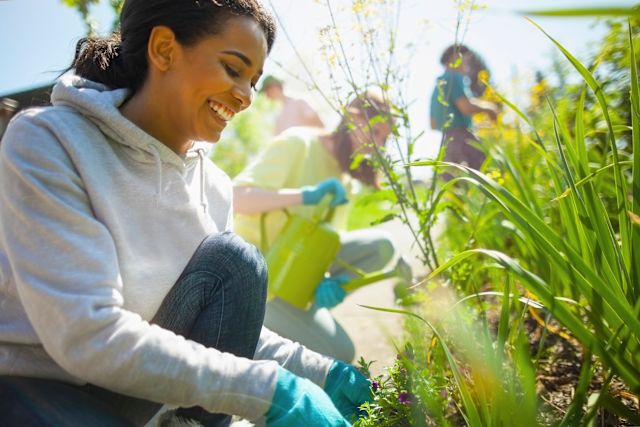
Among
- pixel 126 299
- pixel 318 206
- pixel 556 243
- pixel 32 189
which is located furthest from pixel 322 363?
pixel 318 206

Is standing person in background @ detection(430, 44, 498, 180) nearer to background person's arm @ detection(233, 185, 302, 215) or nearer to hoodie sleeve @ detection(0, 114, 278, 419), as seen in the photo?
background person's arm @ detection(233, 185, 302, 215)

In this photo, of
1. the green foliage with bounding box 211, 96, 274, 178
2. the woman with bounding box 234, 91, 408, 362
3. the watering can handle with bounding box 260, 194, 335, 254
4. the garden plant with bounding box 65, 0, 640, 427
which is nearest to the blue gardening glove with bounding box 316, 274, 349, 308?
the woman with bounding box 234, 91, 408, 362

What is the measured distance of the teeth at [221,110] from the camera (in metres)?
1.24

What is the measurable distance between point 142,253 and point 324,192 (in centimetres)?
140

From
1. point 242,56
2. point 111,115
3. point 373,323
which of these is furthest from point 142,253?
point 373,323

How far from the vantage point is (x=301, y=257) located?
2.29 metres

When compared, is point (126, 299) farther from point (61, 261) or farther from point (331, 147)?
point (331, 147)

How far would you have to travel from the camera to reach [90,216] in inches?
37.7

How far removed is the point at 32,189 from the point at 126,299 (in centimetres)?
31

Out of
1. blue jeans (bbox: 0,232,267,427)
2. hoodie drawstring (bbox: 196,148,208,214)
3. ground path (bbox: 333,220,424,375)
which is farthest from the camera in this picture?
ground path (bbox: 333,220,424,375)

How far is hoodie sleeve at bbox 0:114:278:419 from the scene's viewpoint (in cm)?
85

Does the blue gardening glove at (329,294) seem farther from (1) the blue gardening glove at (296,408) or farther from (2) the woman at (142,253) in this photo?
(1) the blue gardening glove at (296,408)

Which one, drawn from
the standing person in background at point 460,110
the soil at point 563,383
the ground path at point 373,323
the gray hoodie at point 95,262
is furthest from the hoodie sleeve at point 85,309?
the standing person in background at point 460,110

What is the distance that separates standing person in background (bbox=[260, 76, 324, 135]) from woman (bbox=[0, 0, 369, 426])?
224 cm
